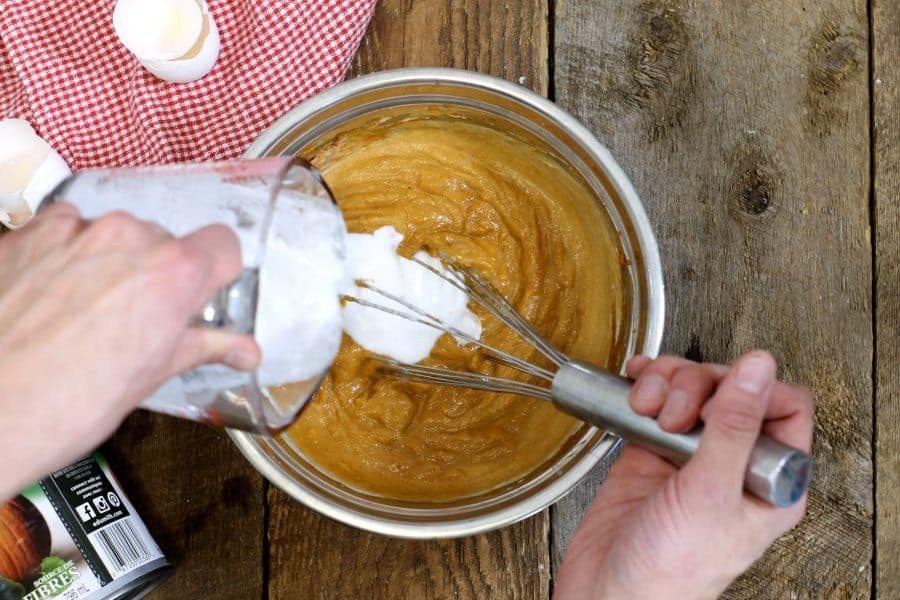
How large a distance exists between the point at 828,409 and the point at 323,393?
563mm

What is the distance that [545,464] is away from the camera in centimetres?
78

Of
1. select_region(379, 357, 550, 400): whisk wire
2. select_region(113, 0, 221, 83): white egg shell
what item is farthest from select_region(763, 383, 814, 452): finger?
select_region(113, 0, 221, 83): white egg shell

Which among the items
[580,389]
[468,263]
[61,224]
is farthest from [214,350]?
[468,263]

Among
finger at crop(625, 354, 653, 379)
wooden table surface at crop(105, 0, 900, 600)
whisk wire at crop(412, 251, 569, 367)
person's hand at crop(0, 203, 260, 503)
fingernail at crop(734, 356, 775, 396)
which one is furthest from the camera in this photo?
wooden table surface at crop(105, 0, 900, 600)

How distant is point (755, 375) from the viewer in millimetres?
559

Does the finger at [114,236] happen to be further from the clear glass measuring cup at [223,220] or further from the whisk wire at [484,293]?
the whisk wire at [484,293]

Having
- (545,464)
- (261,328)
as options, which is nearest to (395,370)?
(545,464)

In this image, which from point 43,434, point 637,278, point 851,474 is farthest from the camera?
point 851,474

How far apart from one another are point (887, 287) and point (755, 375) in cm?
44

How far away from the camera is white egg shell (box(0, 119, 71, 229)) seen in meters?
0.85

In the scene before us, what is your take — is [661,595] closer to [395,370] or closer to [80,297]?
[395,370]

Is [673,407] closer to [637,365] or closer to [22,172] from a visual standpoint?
[637,365]

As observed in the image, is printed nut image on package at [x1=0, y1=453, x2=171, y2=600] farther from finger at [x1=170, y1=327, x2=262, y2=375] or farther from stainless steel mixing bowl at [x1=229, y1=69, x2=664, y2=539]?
finger at [x1=170, y1=327, x2=262, y2=375]

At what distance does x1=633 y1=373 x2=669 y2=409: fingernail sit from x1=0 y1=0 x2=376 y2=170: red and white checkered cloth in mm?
503
